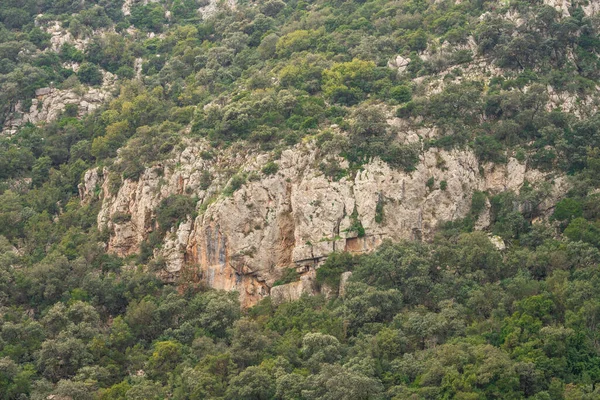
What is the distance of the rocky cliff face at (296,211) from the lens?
235 feet

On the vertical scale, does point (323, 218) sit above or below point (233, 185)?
below


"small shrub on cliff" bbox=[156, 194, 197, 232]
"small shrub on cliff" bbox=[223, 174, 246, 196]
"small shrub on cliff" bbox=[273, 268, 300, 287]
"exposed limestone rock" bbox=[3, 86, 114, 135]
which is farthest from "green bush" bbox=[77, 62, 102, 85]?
"small shrub on cliff" bbox=[273, 268, 300, 287]

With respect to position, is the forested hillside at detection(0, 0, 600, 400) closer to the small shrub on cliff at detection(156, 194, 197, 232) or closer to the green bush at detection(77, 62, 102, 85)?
the small shrub on cliff at detection(156, 194, 197, 232)

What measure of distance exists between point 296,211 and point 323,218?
2.11 metres

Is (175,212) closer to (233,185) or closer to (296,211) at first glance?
(233,185)

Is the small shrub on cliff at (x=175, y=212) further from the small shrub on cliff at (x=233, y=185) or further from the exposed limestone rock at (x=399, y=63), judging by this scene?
the exposed limestone rock at (x=399, y=63)

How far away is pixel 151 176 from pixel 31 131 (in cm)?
1826

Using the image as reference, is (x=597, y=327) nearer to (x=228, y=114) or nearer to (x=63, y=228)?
(x=228, y=114)

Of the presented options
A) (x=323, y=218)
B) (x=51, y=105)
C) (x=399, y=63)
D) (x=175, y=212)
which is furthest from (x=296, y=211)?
(x=51, y=105)

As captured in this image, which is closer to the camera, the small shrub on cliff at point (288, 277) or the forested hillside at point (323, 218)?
the forested hillside at point (323, 218)

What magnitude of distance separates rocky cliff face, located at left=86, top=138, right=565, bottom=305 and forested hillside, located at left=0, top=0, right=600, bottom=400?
16 cm

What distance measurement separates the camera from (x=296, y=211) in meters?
72.2

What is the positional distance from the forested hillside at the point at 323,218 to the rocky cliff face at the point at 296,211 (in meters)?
0.16

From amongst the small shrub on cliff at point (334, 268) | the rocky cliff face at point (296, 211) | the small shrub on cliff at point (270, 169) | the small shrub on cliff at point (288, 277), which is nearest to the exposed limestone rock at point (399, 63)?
the rocky cliff face at point (296, 211)
